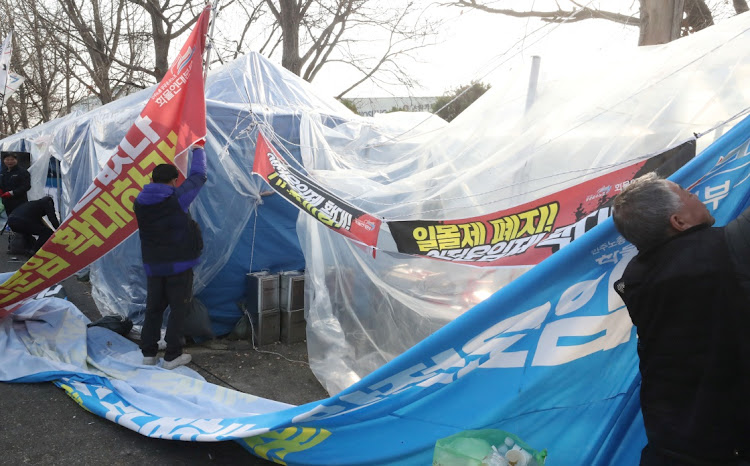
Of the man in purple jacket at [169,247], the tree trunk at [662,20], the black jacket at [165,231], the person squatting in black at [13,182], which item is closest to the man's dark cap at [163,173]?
the man in purple jacket at [169,247]

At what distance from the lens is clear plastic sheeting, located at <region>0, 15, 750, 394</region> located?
8.96 feet

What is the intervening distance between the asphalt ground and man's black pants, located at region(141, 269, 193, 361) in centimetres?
35


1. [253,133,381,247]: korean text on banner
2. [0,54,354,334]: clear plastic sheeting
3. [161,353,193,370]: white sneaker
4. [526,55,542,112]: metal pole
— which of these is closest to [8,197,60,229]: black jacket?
[0,54,354,334]: clear plastic sheeting

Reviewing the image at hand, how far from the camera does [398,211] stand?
362 cm

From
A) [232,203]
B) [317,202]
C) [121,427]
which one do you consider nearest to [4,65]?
[232,203]

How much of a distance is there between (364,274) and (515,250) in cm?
183

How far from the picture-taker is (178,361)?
4.84 m

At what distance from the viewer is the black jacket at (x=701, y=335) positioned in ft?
4.53

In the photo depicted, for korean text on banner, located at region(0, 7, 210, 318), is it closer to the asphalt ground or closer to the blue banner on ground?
the asphalt ground

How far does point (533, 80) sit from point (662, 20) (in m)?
1.71

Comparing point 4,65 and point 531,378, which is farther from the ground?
point 4,65

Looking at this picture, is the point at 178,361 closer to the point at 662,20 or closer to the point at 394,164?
the point at 394,164

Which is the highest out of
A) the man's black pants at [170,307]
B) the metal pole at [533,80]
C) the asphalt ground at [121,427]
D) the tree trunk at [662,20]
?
Answer: the tree trunk at [662,20]

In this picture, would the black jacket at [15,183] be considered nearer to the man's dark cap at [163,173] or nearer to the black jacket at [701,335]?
the man's dark cap at [163,173]
